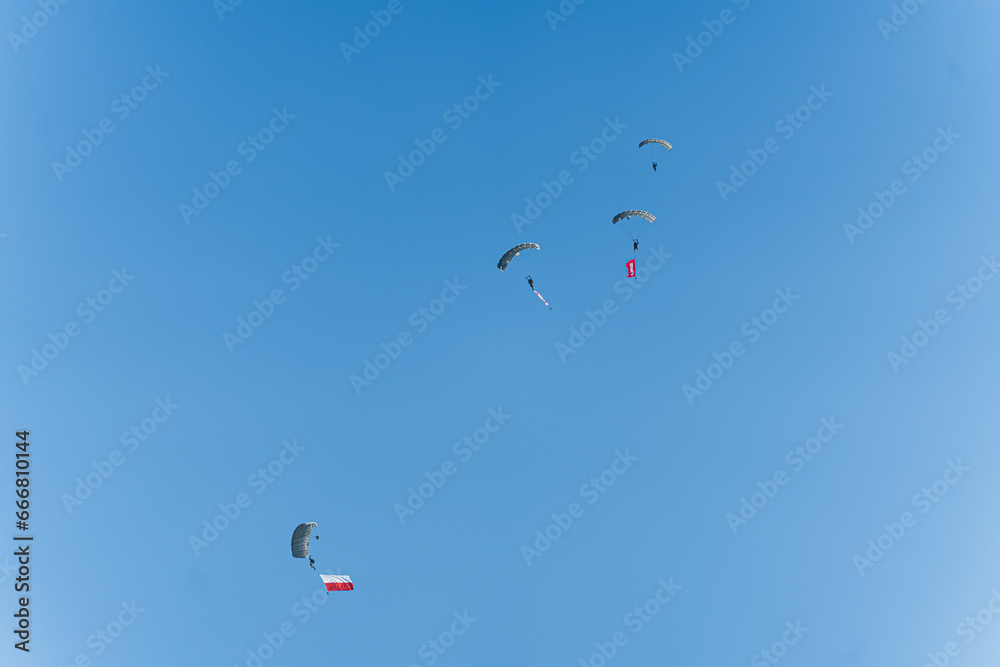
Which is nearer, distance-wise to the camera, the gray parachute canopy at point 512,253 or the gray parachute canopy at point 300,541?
the gray parachute canopy at point 300,541

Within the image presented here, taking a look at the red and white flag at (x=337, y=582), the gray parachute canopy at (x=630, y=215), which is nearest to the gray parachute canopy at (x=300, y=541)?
the red and white flag at (x=337, y=582)

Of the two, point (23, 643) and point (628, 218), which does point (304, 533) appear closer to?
point (23, 643)

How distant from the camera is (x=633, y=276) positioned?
4300 cm

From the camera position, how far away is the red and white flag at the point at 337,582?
35.5m

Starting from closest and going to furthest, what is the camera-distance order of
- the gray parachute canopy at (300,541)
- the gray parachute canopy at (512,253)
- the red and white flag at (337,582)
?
the gray parachute canopy at (300,541) → the red and white flag at (337,582) → the gray parachute canopy at (512,253)

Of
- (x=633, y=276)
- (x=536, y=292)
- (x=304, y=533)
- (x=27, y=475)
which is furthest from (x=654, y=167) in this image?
(x=27, y=475)

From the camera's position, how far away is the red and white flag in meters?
35.5

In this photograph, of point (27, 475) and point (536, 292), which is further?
point (536, 292)

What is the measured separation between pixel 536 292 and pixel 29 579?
32.6 metres

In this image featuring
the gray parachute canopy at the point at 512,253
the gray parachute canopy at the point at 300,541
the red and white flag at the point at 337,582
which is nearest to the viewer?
the gray parachute canopy at the point at 300,541

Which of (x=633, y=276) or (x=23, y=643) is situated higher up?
(x=633, y=276)

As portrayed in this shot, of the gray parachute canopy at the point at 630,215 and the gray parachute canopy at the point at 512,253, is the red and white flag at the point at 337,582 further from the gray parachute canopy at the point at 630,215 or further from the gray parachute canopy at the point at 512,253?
the gray parachute canopy at the point at 630,215

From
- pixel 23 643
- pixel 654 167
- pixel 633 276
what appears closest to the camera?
pixel 23 643

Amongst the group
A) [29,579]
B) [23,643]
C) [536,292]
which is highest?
[536,292]
